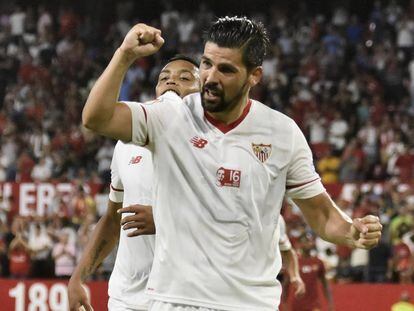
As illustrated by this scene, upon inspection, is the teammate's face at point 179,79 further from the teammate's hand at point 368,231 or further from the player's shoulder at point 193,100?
the teammate's hand at point 368,231

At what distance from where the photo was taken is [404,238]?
1362 centimetres

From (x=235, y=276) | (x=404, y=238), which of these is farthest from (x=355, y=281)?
(x=235, y=276)

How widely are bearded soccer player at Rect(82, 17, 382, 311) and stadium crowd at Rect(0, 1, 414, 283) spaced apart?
29.0ft

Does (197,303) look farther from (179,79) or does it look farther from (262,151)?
(179,79)

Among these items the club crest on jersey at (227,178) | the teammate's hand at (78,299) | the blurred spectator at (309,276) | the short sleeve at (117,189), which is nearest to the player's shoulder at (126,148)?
the short sleeve at (117,189)

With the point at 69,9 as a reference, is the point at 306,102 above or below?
below

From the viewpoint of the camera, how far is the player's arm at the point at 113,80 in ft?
12.9

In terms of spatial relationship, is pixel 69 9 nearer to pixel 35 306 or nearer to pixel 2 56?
pixel 2 56

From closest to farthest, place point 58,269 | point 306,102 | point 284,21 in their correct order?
point 58,269 < point 306,102 < point 284,21

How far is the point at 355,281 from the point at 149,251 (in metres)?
8.48

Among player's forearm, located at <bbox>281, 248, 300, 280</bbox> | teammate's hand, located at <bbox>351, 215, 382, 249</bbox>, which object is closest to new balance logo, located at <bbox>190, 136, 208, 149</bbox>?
teammate's hand, located at <bbox>351, 215, 382, 249</bbox>

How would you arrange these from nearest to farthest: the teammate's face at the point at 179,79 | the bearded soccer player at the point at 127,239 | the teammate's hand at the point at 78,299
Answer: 1. the teammate's hand at the point at 78,299
2. the bearded soccer player at the point at 127,239
3. the teammate's face at the point at 179,79

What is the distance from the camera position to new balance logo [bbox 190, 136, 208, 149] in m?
4.26

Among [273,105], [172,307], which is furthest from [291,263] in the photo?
[273,105]
